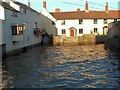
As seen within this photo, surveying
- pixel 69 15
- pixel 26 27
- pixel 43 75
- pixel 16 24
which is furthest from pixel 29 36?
pixel 43 75

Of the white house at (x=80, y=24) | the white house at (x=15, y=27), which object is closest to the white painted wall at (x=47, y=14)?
the white house at (x=80, y=24)

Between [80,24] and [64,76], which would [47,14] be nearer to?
→ [80,24]

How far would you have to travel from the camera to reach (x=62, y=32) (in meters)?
81.1

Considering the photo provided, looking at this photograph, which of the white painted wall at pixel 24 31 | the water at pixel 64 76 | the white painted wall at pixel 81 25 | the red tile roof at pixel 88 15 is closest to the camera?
the water at pixel 64 76

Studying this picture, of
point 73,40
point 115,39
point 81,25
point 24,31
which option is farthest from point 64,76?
point 81,25

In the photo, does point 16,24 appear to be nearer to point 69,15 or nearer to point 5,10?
point 5,10

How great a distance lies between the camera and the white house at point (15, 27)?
42469 mm

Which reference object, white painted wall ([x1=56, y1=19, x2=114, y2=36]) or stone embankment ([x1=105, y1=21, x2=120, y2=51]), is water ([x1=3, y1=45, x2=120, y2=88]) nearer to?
stone embankment ([x1=105, y1=21, x2=120, y2=51])

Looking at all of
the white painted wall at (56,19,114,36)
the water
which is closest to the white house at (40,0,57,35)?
the white painted wall at (56,19,114,36)

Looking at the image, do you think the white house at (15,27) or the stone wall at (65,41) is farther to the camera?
the stone wall at (65,41)

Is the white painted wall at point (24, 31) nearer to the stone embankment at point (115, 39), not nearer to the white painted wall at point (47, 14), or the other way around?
the white painted wall at point (47, 14)

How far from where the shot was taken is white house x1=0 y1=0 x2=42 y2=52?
4247cm

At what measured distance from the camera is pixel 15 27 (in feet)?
153

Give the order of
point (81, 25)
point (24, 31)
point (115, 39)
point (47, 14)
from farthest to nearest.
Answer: point (47, 14) → point (81, 25) → point (24, 31) → point (115, 39)
